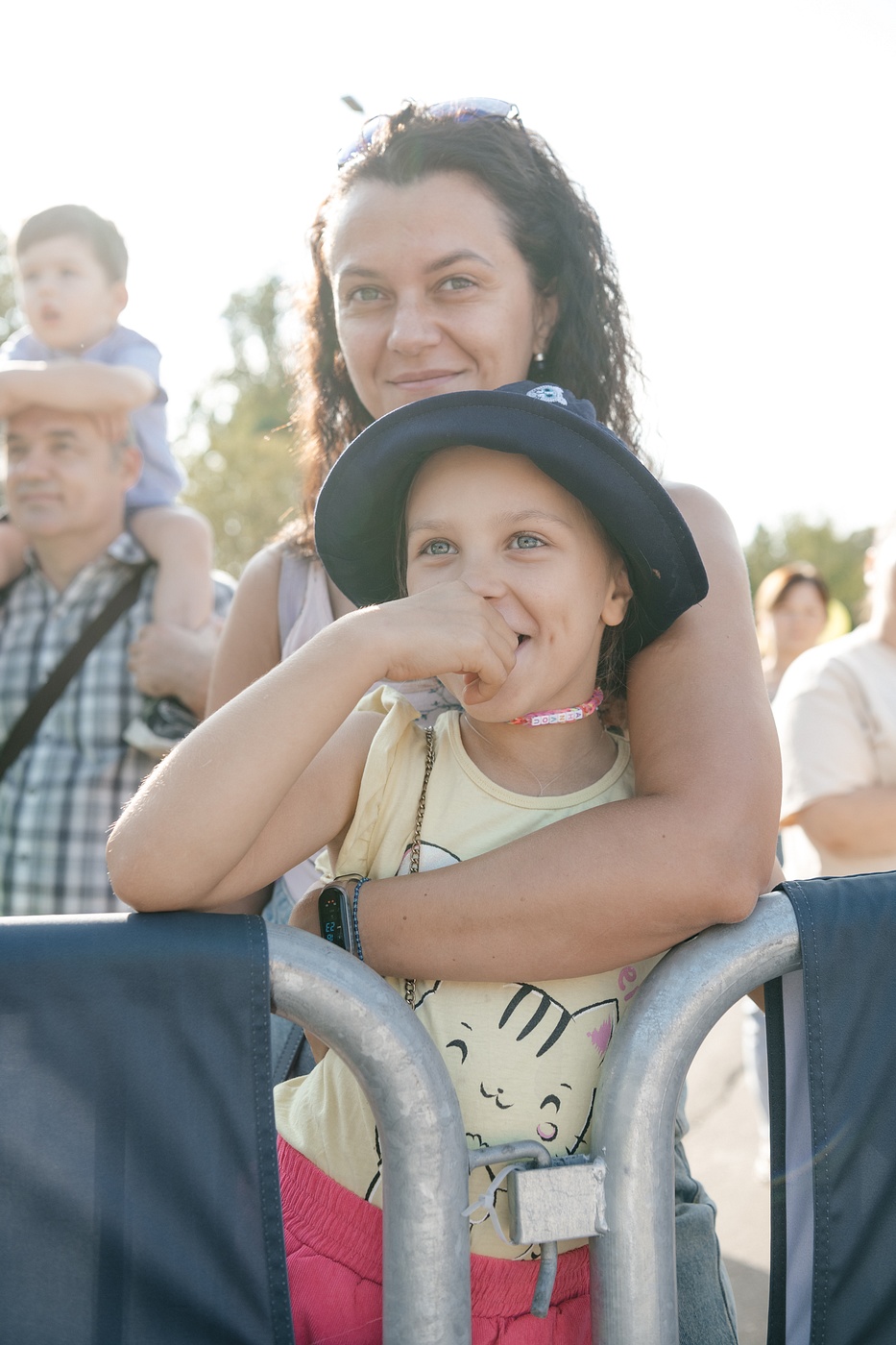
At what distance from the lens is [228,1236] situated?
128 centimetres

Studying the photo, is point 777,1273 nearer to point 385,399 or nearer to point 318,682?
point 318,682

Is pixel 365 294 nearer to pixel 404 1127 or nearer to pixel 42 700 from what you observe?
pixel 404 1127

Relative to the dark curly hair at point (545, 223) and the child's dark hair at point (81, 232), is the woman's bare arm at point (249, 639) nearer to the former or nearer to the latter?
the dark curly hair at point (545, 223)

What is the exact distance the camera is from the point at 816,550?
158ft

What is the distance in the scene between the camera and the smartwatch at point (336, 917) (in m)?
1.48

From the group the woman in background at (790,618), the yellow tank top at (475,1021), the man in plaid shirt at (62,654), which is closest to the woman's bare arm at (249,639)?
the yellow tank top at (475,1021)

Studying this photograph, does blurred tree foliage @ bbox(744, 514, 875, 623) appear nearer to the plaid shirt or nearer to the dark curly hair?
the plaid shirt

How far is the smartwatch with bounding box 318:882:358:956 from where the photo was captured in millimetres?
1484

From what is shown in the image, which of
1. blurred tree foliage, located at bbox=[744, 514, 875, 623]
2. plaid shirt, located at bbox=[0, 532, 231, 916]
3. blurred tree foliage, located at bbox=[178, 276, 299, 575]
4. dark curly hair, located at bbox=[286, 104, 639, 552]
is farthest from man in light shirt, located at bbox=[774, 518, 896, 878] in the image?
blurred tree foliage, located at bbox=[744, 514, 875, 623]

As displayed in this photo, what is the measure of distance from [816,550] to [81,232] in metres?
46.8

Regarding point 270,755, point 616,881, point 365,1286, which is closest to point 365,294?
point 270,755

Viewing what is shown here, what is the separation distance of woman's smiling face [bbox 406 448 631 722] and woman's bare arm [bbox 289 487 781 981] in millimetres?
197

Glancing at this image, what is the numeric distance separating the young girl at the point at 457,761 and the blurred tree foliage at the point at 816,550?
44574mm

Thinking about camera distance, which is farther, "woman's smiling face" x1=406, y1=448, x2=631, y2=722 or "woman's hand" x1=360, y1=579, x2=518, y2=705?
"woman's smiling face" x1=406, y1=448, x2=631, y2=722
